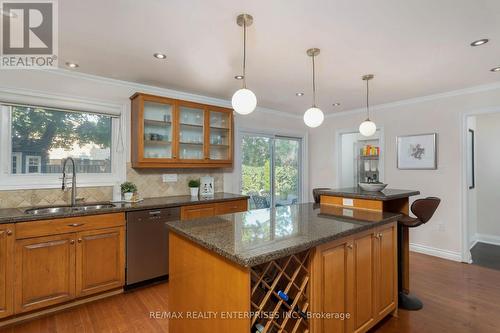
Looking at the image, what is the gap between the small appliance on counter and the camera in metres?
3.80

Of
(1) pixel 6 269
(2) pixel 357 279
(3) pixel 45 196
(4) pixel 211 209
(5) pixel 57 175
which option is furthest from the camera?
(4) pixel 211 209

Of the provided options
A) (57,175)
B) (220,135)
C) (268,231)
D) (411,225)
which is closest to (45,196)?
(57,175)

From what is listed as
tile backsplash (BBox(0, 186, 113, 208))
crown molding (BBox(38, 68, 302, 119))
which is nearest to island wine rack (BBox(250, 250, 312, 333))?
tile backsplash (BBox(0, 186, 113, 208))

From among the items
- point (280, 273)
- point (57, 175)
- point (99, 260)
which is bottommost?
point (99, 260)

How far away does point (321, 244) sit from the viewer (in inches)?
59.4

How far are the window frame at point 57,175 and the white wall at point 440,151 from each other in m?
4.20

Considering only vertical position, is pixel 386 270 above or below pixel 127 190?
below

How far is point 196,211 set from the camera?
315 cm

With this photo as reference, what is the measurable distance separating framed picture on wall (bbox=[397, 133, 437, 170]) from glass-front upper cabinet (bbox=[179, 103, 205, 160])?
3257 mm

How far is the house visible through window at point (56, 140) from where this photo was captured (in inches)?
106

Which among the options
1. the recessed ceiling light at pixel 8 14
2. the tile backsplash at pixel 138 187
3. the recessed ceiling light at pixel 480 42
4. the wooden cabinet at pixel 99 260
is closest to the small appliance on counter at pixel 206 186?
the tile backsplash at pixel 138 187

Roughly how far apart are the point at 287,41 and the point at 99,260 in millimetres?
2779

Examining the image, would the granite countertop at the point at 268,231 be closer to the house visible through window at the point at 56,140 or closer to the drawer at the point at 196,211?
the drawer at the point at 196,211

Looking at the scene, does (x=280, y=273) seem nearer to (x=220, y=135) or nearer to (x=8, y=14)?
(x=8, y=14)
